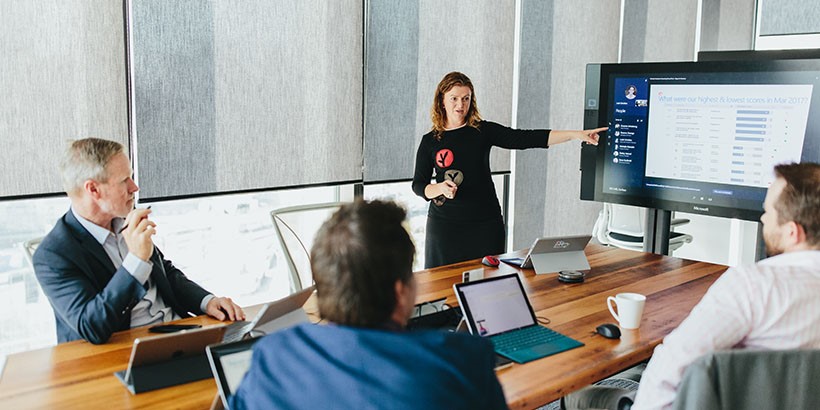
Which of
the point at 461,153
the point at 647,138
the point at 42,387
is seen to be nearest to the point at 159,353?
the point at 42,387

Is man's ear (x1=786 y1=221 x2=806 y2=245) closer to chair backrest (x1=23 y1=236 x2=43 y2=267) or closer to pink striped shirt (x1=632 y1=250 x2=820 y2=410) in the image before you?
pink striped shirt (x1=632 y1=250 x2=820 y2=410)

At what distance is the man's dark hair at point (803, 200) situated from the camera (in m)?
1.67

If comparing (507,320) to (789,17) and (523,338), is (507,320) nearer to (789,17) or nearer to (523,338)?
(523,338)

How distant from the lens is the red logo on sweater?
142 inches

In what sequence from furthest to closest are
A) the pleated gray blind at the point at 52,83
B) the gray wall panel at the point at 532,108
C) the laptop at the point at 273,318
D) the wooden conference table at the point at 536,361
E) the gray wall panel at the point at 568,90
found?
the gray wall panel at the point at 568,90, the gray wall panel at the point at 532,108, the pleated gray blind at the point at 52,83, the laptop at the point at 273,318, the wooden conference table at the point at 536,361

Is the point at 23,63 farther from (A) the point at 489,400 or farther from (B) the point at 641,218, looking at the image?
(B) the point at 641,218

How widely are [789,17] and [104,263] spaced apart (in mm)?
5871

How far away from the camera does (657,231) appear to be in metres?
3.62

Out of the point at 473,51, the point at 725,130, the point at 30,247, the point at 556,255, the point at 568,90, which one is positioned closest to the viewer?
the point at 30,247

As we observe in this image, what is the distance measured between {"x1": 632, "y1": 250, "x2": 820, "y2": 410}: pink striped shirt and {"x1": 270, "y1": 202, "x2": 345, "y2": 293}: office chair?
5.41 ft

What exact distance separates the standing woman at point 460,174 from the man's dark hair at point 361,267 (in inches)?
92.6

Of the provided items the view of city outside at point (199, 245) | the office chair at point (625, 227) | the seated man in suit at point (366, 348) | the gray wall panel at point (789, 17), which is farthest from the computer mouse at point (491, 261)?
the gray wall panel at point (789, 17)

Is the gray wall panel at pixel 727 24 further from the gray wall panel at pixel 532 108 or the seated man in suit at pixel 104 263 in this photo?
the seated man in suit at pixel 104 263

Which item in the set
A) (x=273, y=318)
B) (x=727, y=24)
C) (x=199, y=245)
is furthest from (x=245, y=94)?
(x=727, y=24)
